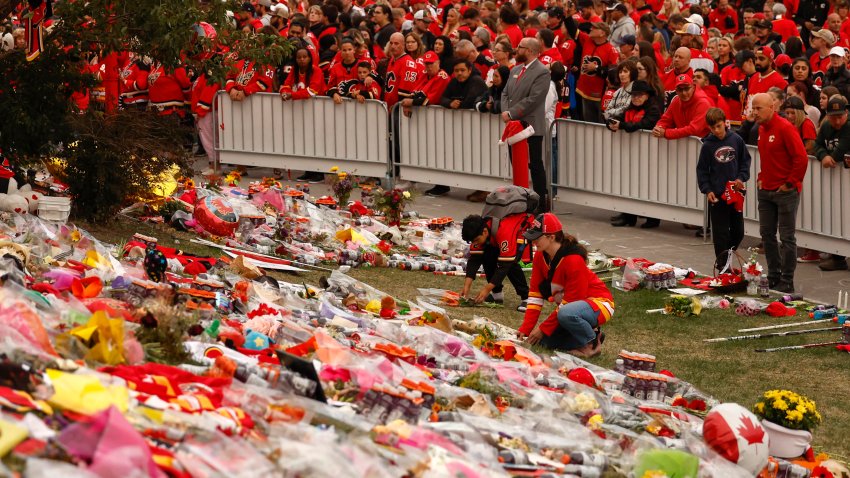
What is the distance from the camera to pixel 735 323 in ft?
41.8

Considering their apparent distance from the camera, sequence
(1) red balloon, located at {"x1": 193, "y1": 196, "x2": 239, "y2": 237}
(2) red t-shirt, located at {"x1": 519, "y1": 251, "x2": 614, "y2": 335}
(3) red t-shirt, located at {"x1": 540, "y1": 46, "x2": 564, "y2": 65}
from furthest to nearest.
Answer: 1. (3) red t-shirt, located at {"x1": 540, "y1": 46, "x2": 564, "y2": 65}
2. (1) red balloon, located at {"x1": 193, "y1": 196, "x2": 239, "y2": 237}
3. (2) red t-shirt, located at {"x1": 519, "y1": 251, "x2": 614, "y2": 335}

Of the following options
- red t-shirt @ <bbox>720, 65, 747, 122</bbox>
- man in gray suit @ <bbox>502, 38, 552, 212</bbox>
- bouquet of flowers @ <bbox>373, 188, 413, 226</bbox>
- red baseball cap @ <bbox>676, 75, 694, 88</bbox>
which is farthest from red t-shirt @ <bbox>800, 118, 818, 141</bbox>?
bouquet of flowers @ <bbox>373, 188, 413, 226</bbox>

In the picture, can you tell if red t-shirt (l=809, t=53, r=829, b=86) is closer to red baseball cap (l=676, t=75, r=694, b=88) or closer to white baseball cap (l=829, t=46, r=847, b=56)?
white baseball cap (l=829, t=46, r=847, b=56)

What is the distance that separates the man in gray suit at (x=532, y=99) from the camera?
1727 cm

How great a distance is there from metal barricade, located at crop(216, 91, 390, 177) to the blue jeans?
8872mm

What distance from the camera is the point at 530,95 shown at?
1731 centimetres

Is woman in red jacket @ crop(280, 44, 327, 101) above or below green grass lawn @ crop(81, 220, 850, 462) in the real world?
above

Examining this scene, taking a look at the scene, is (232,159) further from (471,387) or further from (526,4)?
(471,387)

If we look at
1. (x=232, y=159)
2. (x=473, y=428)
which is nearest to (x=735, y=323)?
(x=473, y=428)

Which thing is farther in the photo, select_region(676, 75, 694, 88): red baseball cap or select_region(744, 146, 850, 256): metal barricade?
select_region(676, 75, 694, 88): red baseball cap

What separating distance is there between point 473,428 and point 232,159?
1413 centimetres

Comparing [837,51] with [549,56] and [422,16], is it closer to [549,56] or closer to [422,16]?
[549,56]

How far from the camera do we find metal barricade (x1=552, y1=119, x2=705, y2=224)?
16312 millimetres

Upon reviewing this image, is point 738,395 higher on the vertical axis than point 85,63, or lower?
lower
